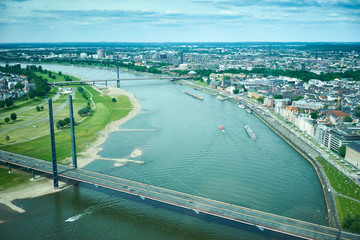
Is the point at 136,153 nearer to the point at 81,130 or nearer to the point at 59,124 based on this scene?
the point at 81,130

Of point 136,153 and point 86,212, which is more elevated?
point 136,153

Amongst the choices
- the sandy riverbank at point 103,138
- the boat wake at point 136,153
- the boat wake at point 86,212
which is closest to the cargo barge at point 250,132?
the boat wake at point 136,153

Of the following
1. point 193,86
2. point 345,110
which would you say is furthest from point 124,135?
point 193,86

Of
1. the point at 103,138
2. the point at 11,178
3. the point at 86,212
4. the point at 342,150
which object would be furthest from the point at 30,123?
the point at 342,150

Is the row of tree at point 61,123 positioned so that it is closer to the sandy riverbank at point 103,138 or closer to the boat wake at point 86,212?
the sandy riverbank at point 103,138

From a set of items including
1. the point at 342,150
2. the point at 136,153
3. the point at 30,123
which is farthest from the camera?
the point at 30,123

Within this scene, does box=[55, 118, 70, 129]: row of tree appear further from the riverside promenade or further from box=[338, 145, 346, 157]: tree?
box=[338, 145, 346, 157]: tree
